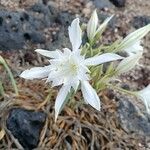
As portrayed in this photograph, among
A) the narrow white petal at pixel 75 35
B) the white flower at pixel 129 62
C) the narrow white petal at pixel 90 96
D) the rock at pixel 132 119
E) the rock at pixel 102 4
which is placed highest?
the narrow white petal at pixel 75 35

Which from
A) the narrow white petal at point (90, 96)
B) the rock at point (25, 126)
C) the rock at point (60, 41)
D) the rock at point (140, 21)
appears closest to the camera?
the narrow white petal at point (90, 96)

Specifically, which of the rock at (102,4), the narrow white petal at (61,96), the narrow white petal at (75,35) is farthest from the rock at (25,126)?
the rock at (102,4)

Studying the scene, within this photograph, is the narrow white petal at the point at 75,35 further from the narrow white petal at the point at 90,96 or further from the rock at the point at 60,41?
the rock at the point at 60,41

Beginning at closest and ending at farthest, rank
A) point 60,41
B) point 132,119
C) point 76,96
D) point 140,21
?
1. point 76,96
2. point 132,119
3. point 60,41
4. point 140,21

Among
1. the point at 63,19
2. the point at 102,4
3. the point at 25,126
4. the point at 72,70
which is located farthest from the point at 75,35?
the point at 102,4

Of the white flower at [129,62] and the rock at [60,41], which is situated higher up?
the white flower at [129,62]

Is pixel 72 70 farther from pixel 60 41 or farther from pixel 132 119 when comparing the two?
pixel 60 41

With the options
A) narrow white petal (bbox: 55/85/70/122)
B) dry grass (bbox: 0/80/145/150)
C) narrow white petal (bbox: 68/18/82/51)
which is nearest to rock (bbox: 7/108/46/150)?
dry grass (bbox: 0/80/145/150)
